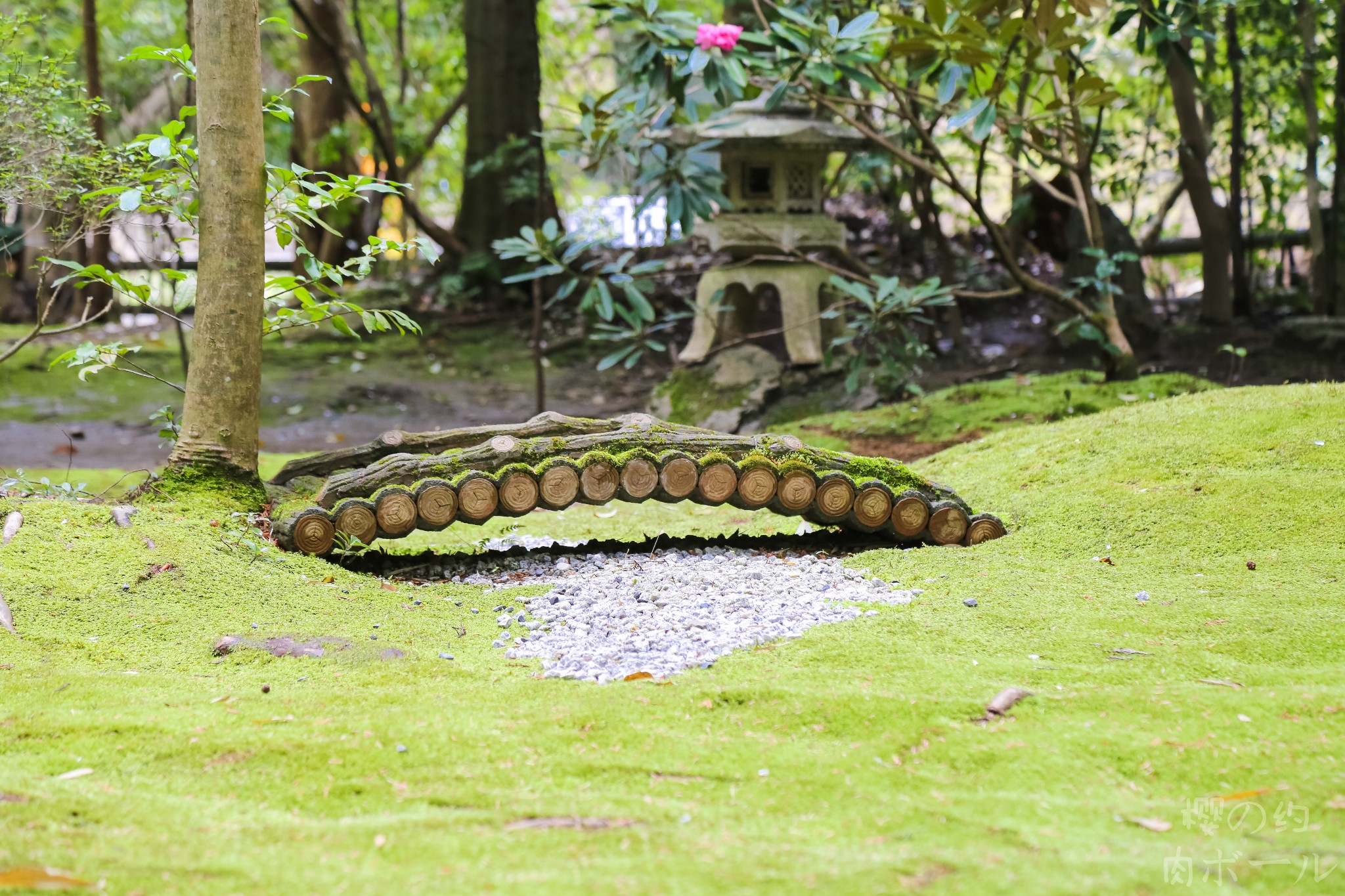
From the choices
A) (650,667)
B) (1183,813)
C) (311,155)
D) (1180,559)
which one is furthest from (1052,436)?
(311,155)

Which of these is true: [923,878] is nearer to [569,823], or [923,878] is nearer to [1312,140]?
[569,823]

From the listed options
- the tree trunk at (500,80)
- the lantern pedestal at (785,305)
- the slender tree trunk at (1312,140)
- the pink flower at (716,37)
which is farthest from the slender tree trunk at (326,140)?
the slender tree trunk at (1312,140)

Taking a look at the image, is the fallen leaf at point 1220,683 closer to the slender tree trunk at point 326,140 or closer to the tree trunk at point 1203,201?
the tree trunk at point 1203,201

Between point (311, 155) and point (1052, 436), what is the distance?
8927 mm

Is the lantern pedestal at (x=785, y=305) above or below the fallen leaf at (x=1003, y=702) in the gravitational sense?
above

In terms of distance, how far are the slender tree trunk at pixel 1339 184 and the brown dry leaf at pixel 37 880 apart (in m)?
8.34

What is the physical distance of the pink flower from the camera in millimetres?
4863

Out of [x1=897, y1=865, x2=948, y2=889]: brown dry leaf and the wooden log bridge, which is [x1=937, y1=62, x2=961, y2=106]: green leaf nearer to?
the wooden log bridge

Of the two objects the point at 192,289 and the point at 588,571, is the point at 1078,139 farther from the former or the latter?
the point at 192,289

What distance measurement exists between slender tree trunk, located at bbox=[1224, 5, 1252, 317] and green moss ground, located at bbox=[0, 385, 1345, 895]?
17.7 ft

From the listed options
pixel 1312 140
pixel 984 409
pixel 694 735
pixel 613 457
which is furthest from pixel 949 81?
pixel 1312 140

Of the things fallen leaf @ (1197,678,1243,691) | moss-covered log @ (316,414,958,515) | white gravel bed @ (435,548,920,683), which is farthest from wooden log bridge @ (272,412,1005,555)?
fallen leaf @ (1197,678,1243,691)

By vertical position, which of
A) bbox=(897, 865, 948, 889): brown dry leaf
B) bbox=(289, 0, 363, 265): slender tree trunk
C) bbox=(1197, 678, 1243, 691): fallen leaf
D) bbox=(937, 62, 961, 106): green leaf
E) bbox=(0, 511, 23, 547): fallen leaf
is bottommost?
bbox=(897, 865, 948, 889): brown dry leaf

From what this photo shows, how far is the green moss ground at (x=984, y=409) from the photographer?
19.1ft
